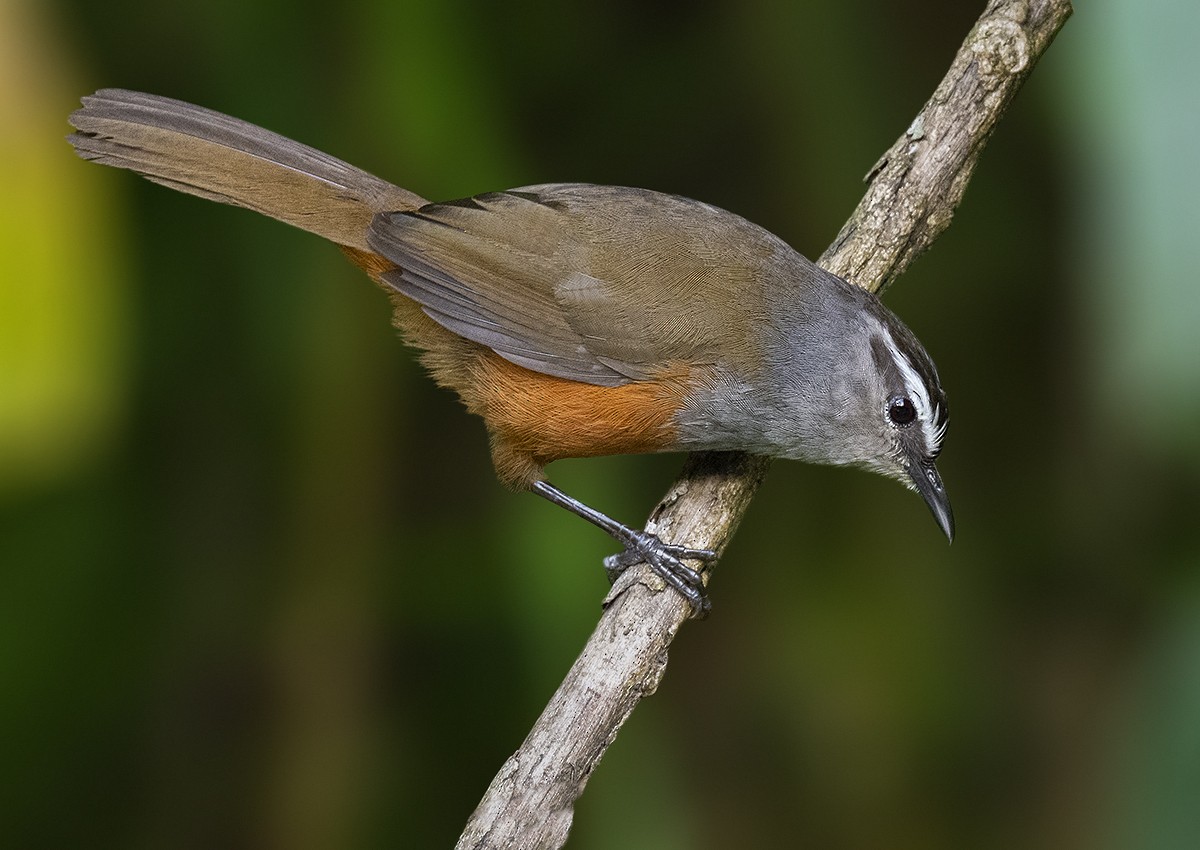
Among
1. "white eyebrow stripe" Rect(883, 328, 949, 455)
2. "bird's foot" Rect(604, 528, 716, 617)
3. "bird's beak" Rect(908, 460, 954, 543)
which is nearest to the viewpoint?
"bird's foot" Rect(604, 528, 716, 617)

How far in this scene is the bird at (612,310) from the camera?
3385 mm

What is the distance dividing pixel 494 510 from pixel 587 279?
1183mm

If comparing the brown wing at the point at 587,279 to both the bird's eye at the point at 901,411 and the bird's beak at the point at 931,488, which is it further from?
the bird's beak at the point at 931,488

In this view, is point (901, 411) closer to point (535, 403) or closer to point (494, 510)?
point (535, 403)

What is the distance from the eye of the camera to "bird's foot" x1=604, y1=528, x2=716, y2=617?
299cm

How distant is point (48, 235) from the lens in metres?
3.19

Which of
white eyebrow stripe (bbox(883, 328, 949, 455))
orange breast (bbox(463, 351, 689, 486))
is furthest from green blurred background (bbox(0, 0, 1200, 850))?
white eyebrow stripe (bbox(883, 328, 949, 455))

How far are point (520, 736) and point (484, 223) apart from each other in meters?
1.98

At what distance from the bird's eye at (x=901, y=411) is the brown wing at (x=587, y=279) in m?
0.45

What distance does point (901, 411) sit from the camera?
3.45 metres

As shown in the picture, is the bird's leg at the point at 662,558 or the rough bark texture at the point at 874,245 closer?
the rough bark texture at the point at 874,245

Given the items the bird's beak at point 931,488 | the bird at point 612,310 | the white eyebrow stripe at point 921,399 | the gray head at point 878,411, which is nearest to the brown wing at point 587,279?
the bird at point 612,310

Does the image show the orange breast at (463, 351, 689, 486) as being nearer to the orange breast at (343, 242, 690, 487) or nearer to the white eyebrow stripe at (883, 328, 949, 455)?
the orange breast at (343, 242, 690, 487)

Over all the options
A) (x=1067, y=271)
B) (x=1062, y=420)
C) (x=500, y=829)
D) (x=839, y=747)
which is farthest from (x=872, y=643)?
(x=500, y=829)
